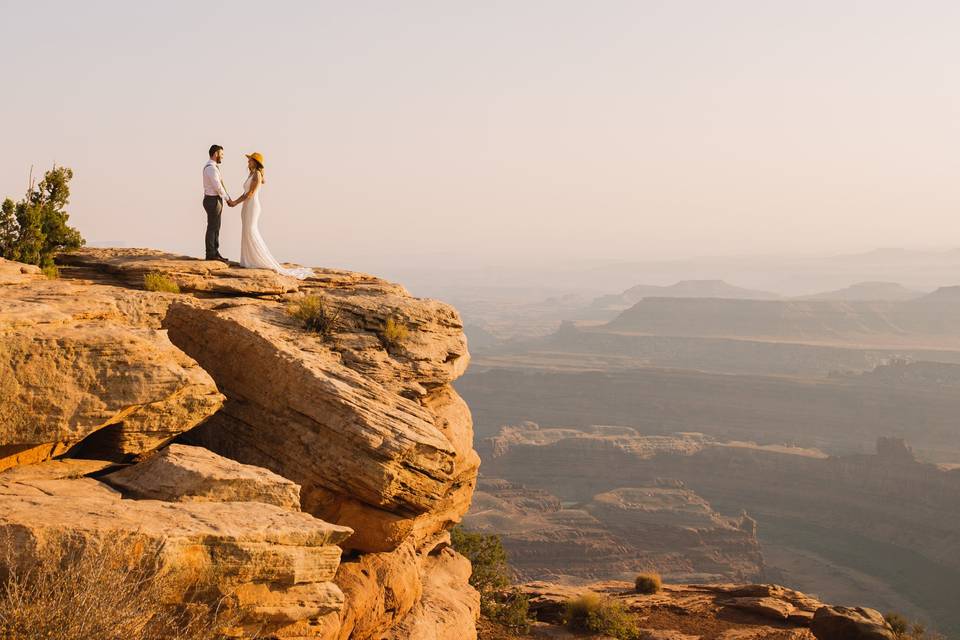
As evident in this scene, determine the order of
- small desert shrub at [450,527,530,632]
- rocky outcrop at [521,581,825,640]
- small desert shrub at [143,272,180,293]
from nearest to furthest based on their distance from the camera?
small desert shrub at [143,272,180,293]
small desert shrub at [450,527,530,632]
rocky outcrop at [521,581,825,640]

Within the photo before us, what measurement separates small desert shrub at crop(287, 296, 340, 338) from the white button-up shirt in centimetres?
418

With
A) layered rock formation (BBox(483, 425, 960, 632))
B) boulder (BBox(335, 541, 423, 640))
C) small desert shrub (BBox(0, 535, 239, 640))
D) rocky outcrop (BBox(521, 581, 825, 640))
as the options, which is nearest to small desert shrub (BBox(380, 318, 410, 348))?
boulder (BBox(335, 541, 423, 640))

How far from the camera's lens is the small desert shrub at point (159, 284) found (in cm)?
1530

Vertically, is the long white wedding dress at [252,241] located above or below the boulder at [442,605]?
above

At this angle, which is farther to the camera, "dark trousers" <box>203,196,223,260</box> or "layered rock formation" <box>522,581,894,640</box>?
"layered rock formation" <box>522,581,894,640</box>

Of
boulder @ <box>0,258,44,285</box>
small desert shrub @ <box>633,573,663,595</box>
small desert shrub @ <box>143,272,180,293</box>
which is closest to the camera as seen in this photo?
boulder @ <box>0,258,44,285</box>

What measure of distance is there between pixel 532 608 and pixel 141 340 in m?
16.6

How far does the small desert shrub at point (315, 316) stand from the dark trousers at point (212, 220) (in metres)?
3.72

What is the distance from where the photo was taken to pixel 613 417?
180 metres

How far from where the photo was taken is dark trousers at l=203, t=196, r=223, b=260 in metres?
18.6

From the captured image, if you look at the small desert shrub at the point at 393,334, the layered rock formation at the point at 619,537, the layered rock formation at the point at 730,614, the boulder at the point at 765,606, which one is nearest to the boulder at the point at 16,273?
the small desert shrub at the point at 393,334

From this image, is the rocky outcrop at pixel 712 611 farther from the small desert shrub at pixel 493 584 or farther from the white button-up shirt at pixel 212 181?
the white button-up shirt at pixel 212 181

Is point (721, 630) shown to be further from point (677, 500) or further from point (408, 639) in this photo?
point (677, 500)

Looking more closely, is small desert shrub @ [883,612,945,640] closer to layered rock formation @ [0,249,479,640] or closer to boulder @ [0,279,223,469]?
layered rock formation @ [0,249,479,640]
